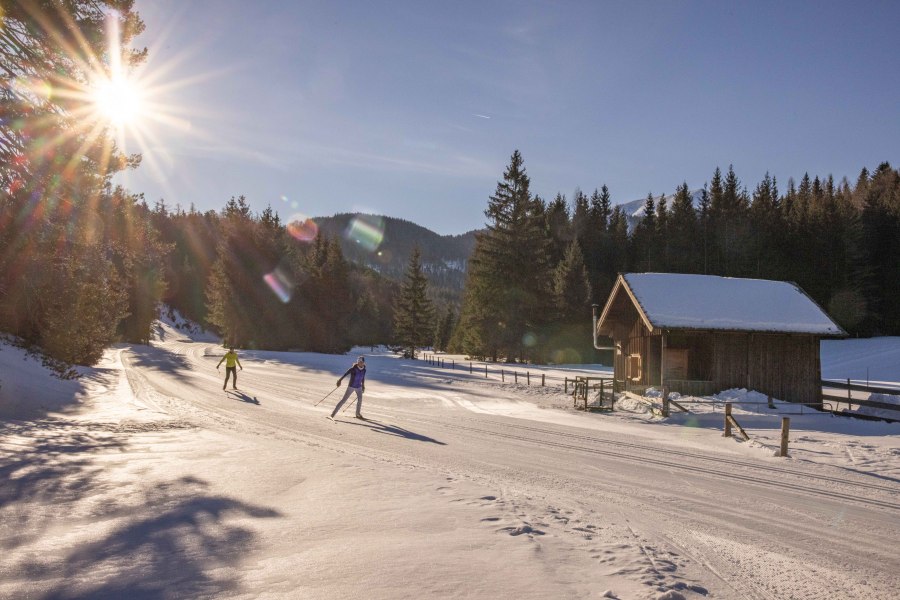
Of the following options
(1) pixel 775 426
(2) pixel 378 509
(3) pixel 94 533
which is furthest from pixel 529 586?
(1) pixel 775 426

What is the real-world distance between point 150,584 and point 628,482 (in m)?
7.53

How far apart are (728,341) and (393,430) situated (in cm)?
1551

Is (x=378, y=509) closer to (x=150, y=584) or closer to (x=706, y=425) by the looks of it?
(x=150, y=584)

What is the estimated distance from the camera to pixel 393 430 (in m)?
14.2

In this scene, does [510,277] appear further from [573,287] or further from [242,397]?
[242,397]

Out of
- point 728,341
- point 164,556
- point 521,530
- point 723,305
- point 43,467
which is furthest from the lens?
point 723,305

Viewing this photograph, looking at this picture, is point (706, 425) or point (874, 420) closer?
point (706, 425)

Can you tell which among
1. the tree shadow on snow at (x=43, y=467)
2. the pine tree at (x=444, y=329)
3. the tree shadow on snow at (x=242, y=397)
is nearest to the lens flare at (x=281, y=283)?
the pine tree at (x=444, y=329)

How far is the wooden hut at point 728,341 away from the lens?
21.8m

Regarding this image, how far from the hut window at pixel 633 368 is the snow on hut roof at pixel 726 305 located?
328 centimetres

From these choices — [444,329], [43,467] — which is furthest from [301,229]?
[43,467]

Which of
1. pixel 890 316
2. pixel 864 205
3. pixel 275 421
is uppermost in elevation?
pixel 864 205

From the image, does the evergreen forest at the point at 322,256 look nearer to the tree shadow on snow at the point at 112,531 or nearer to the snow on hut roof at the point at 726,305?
the tree shadow on snow at the point at 112,531

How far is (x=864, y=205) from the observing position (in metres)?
67.4
